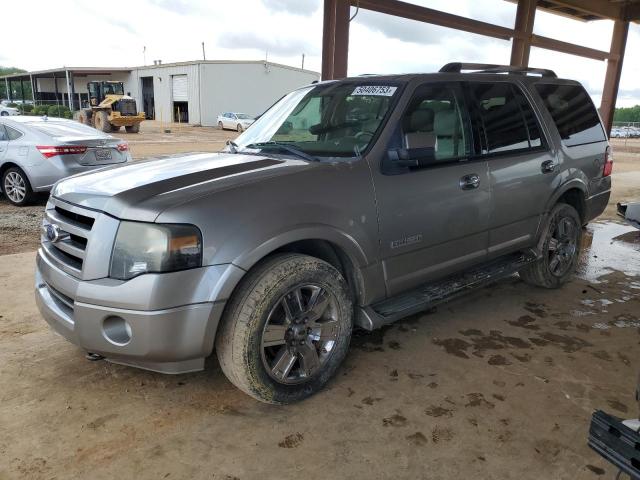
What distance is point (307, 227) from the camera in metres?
2.73

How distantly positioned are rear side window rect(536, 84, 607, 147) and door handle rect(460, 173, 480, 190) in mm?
1342

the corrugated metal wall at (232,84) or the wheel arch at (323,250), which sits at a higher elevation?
the corrugated metal wall at (232,84)

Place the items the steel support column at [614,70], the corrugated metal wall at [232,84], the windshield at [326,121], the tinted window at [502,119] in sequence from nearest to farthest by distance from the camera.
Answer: the windshield at [326,121] → the tinted window at [502,119] → the steel support column at [614,70] → the corrugated metal wall at [232,84]

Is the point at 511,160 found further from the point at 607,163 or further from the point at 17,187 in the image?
the point at 17,187

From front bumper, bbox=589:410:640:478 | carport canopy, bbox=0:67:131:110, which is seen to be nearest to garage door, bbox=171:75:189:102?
carport canopy, bbox=0:67:131:110

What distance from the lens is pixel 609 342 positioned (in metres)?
3.75

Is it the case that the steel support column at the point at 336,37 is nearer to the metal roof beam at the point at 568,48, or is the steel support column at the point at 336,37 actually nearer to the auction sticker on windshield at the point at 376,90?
the auction sticker on windshield at the point at 376,90

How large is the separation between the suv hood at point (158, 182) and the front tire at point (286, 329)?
500 millimetres

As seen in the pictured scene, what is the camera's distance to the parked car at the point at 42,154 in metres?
8.02

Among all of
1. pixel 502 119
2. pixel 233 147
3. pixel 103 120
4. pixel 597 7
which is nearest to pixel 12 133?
pixel 233 147

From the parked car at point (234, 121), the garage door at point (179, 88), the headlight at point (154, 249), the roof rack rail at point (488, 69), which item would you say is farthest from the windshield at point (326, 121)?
the garage door at point (179, 88)

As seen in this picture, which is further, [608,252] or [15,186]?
[15,186]

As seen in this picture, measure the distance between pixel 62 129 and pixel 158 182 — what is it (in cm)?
705

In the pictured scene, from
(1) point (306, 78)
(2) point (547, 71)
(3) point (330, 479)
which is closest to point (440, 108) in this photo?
(2) point (547, 71)
